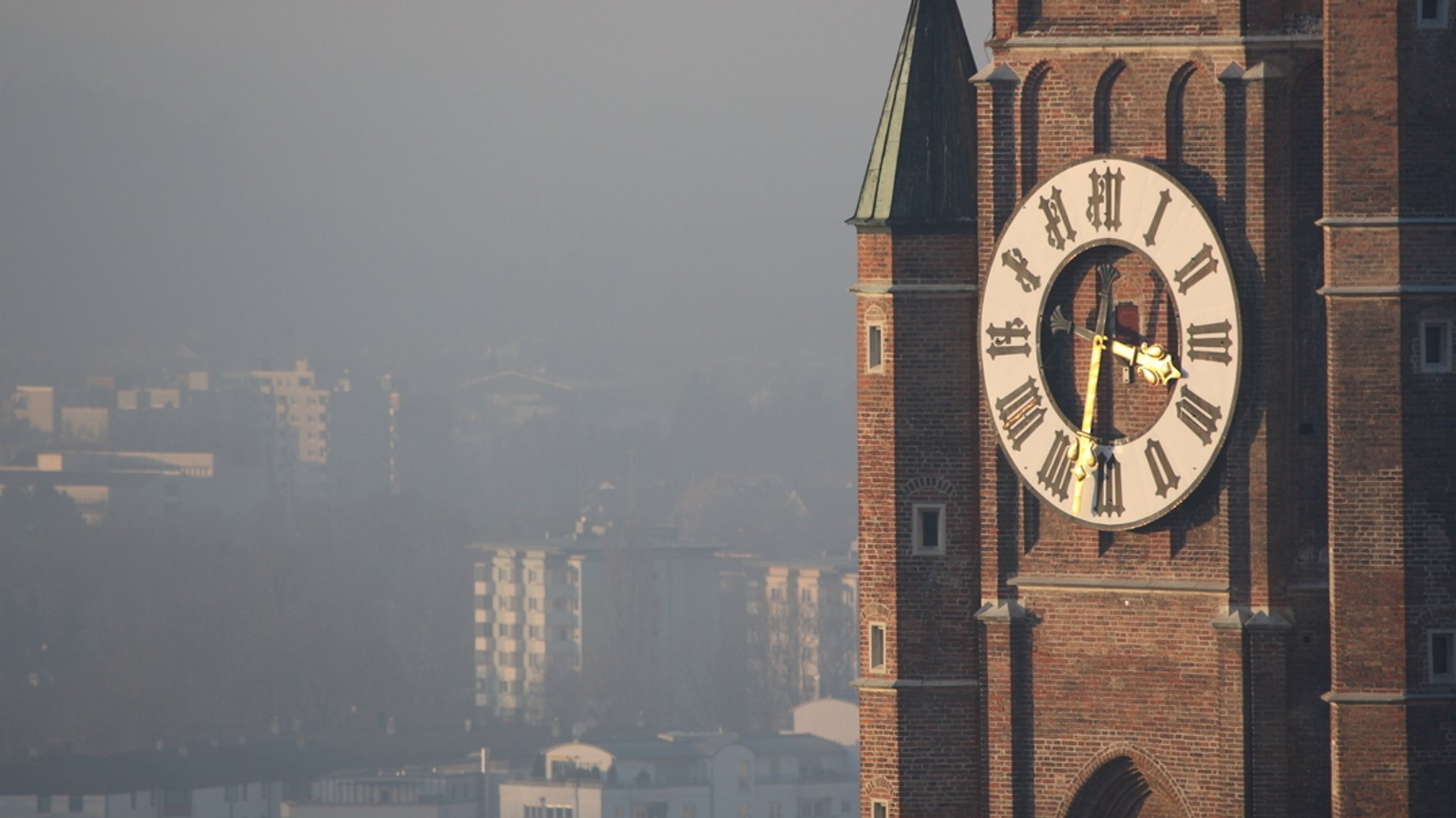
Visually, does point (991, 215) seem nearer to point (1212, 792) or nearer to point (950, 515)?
point (950, 515)

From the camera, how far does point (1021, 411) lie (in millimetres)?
42062

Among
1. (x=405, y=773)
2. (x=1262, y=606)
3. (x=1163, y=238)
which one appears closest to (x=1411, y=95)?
(x=1163, y=238)

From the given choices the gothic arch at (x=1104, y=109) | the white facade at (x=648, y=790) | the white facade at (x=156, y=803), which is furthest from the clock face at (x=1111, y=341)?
the white facade at (x=648, y=790)

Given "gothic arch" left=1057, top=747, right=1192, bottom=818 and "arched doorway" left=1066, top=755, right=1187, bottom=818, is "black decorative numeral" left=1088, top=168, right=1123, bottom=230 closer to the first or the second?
"gothic arch" left=1057, top=747, right=1192, bottom=818

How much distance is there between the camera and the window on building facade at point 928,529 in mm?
43875

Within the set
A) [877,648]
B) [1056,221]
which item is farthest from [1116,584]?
[1056,221]

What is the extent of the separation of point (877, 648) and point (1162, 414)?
5373 mm

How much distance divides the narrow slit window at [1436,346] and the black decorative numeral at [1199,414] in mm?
2461

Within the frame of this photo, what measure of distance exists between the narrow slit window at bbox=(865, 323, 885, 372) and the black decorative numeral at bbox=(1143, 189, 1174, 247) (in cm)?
450

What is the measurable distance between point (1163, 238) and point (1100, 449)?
246 centimetres

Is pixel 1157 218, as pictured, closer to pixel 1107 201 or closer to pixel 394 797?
pixel 1107 201

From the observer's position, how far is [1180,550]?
40906mm

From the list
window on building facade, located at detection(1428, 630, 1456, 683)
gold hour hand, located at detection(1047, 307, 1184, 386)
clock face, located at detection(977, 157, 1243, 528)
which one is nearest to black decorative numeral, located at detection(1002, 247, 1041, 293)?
clock face, located at detection(977, 157, 1243, 528)

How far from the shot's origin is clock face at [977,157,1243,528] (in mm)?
40344
